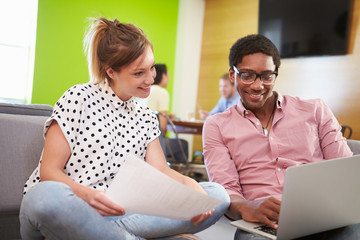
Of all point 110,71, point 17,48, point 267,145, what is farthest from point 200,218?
point 17,48

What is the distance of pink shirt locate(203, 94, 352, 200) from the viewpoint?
1.44 m

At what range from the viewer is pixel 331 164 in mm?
961

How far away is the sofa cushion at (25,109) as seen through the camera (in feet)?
5.26

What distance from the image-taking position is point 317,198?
990 mm

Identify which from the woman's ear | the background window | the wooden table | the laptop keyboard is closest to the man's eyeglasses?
the woman's ear

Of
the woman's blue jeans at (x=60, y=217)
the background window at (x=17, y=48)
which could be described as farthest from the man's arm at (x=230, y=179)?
the background window at (x=17, y=48)

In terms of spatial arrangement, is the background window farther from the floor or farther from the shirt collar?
the shirt collar

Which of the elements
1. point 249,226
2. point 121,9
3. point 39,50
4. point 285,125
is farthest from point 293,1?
point 249,226

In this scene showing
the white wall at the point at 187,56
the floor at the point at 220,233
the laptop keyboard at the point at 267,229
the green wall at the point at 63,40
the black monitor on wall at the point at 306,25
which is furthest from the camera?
the white wall at the point at 187,56

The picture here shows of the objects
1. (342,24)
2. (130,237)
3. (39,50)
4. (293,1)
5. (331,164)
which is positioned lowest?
(130,237)

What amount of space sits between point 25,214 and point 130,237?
0.27 metres

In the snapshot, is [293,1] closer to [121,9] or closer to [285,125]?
[121,9]

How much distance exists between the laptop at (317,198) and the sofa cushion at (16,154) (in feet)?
2.81

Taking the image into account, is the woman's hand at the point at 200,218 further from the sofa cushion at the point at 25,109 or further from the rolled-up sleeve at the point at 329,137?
the sofa cushion at the point at 25,109
